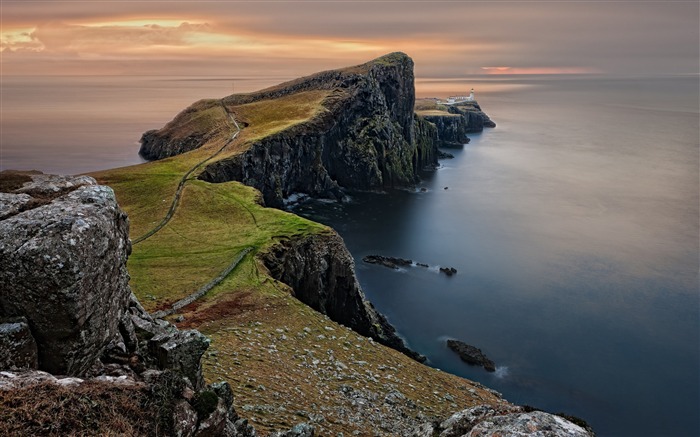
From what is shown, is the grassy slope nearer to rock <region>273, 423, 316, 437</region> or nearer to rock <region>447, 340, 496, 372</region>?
rock <region>273, 423, 316, 437</region>

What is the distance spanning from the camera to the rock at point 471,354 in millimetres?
65812

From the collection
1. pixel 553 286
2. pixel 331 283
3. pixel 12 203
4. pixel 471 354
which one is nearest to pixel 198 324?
pixel 12 203

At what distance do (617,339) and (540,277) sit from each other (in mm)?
23847

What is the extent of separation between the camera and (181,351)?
20312mm

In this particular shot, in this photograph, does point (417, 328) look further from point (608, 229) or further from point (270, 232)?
point (608, 229)

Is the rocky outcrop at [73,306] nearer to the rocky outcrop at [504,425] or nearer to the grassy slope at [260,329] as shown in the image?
the rocky outcrop at [504,425]

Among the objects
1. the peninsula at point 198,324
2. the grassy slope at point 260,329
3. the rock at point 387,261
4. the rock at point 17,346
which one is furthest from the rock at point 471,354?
the rock at point 17,346

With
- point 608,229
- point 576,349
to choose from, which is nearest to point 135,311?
point 576,349

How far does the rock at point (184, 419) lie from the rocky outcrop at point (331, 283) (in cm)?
4825

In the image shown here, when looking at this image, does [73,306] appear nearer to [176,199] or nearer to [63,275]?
[63,275]

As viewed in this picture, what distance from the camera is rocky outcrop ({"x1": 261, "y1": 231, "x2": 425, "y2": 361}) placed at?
6575cm

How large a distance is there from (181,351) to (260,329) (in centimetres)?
2308

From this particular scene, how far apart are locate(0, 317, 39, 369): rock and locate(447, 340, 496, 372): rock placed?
58.7 meters

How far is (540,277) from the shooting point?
9725cm
